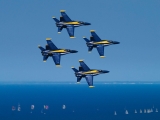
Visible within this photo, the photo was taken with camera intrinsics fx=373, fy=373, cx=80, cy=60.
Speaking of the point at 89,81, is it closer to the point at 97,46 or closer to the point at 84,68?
the point at 84,68

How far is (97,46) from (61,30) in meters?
5.16

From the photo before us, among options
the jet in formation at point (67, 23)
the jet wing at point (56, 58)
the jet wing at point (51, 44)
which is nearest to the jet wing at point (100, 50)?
the jet in formation at point (67, 23)

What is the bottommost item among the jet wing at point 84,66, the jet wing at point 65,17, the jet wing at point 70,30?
the jet wing at point 84,66

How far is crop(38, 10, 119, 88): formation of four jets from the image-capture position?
47.3 m

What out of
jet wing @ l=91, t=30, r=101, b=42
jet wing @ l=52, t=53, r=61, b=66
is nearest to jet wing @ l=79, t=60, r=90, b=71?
jet wing @ l=52, t=53, r=61, b=66

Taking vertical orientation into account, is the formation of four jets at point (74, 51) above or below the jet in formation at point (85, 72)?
above

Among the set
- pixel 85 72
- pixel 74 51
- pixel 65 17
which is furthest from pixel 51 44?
pixel 85 72

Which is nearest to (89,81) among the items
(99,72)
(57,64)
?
(99,72)

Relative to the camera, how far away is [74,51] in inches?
1802

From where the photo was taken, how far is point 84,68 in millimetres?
48094

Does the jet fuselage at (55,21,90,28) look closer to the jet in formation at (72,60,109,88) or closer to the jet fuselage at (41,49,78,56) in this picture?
the jet fuselage at (41,49,78,56)

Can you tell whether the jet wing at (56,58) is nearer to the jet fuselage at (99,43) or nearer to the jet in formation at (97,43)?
the jet in formation at (97,43)

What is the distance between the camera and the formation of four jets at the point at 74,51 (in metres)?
47.3

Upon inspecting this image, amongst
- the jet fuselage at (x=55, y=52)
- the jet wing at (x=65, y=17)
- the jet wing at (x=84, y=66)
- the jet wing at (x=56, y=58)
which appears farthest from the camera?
the jet wing at (x=65, y=17)
